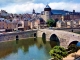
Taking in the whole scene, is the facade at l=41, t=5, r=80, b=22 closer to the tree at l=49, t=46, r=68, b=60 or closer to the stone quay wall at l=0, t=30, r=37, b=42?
the stone quay wall at l=0, t=30, r=37, b=42

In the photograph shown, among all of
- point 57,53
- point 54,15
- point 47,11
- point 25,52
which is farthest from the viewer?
point 54,15

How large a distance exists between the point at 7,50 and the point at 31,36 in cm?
1841


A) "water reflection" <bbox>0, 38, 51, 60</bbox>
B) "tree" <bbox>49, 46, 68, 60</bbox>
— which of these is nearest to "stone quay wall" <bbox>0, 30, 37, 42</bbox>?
"water reflection" <bbox>0, 38, 51, 60</bbox>

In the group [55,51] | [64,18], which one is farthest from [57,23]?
[55,51]

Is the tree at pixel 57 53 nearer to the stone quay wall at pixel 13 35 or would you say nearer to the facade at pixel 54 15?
the stone quay wall at pixel 13 35

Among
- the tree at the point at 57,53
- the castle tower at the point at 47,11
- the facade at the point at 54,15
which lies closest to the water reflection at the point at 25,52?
the tree at the point at 57,53

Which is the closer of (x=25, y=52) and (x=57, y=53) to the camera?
(x=57, y=53)

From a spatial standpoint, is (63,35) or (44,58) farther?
(63,35)

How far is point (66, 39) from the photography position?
38375 millimetres

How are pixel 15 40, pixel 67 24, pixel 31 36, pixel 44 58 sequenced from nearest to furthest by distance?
pixel 44 58 → pixel 15 40 → pixel 31 36 → pixel 67 24

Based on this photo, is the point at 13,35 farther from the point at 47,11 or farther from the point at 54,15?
the point at 54,15

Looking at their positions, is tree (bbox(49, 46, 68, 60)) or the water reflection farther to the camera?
the water reflection

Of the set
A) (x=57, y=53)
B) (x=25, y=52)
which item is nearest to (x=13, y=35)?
(x=25, y=52)

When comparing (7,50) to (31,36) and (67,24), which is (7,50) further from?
(67,24)
